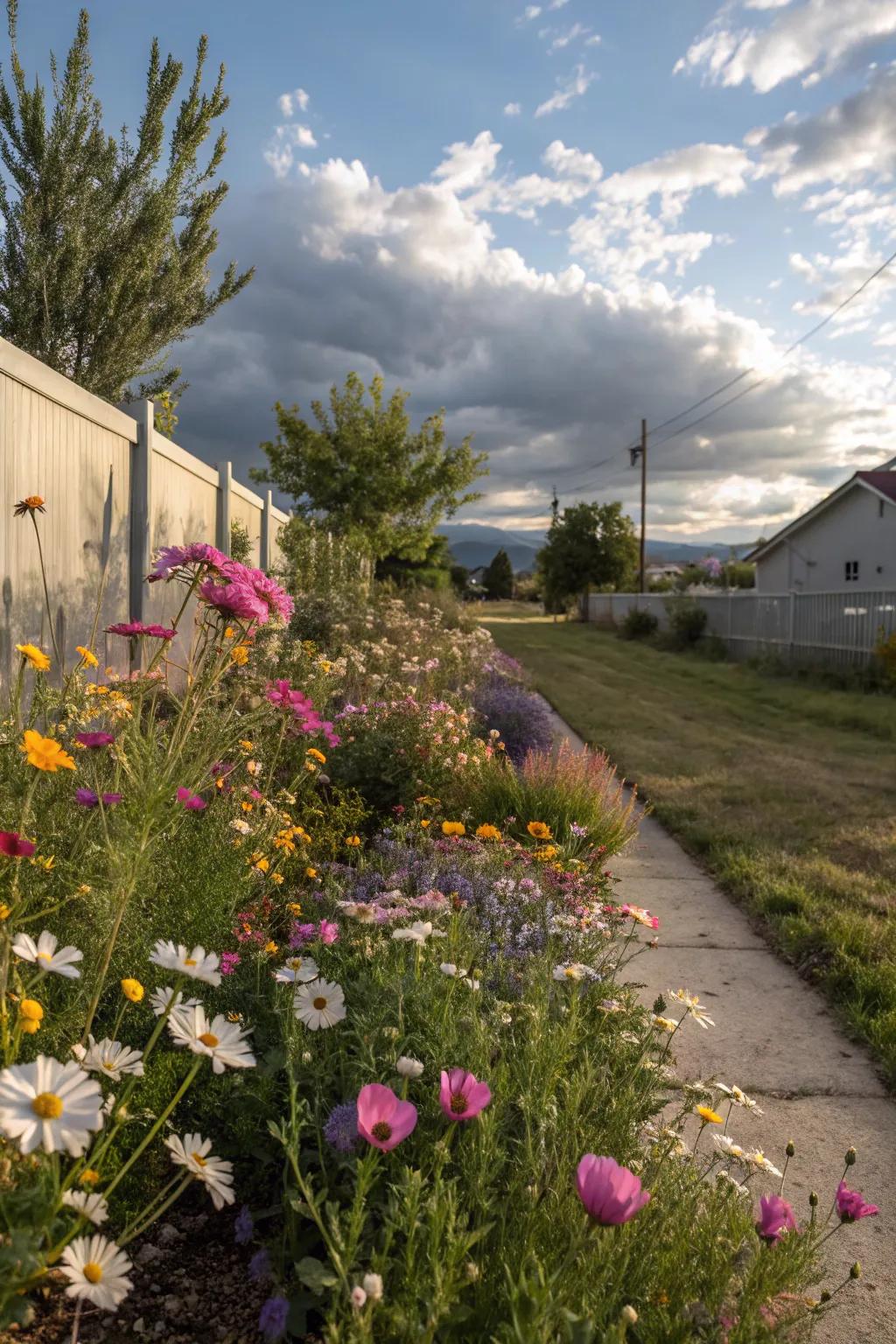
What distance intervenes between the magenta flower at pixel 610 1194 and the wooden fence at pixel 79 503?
13.0 ft

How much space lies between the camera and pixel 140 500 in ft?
20.9

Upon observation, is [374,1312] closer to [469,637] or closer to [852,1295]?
[852,1295]

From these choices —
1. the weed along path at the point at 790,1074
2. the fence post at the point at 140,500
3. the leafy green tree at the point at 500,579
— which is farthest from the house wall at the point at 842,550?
the leafy green tree at the point at 500,579

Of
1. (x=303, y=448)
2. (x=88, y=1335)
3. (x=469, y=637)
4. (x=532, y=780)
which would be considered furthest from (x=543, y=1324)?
(x=303, y=448)

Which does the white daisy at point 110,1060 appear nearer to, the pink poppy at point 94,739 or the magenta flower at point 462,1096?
the magenta flower at point 462,1096

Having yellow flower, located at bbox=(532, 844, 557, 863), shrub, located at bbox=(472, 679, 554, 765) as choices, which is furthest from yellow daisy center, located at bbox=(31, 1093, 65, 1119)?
shrub, located at bbox=(472, 679, 554, 765)

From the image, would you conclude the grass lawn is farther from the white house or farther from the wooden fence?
the white house

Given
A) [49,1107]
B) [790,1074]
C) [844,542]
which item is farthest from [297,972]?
[844,542]

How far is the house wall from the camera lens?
74.1ft

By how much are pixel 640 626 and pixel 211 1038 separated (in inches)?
1103

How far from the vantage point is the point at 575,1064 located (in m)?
2.33

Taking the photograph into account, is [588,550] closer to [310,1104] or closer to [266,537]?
[266,537]

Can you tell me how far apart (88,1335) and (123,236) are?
12.6m

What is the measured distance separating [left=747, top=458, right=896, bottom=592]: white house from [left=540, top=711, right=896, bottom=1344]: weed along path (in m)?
19.6
